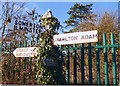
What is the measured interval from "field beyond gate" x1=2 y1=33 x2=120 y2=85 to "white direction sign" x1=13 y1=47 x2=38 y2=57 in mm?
239

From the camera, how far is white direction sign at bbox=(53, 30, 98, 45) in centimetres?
641

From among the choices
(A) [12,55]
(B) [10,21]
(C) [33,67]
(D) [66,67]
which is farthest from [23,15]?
(D) [66,67]

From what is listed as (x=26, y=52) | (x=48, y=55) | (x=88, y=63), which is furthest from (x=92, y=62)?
(x=26, y=52)

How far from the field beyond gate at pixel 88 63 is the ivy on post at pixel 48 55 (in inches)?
12.0

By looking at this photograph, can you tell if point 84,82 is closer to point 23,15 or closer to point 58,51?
point 58,51

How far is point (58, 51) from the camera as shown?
7.11 meters

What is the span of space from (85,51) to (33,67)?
1.59 m

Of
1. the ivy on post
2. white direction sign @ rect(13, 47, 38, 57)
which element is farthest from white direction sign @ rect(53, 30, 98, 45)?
white direction sign @ rect(13, 47, 38, 57)

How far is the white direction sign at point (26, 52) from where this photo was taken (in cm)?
748

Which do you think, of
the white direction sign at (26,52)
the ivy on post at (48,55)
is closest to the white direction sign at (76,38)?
the ivy on post at (48,55)

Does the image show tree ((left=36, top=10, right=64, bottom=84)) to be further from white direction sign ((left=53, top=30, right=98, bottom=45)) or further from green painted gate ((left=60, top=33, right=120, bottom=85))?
green painted gate ((left=60, top=33, right=120, bottom=85))

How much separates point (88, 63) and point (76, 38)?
0.72m

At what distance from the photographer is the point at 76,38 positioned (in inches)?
261

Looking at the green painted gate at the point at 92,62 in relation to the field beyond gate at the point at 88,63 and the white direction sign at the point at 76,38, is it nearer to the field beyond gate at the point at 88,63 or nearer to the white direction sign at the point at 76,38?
the field beyond gate at the point at 88,63
